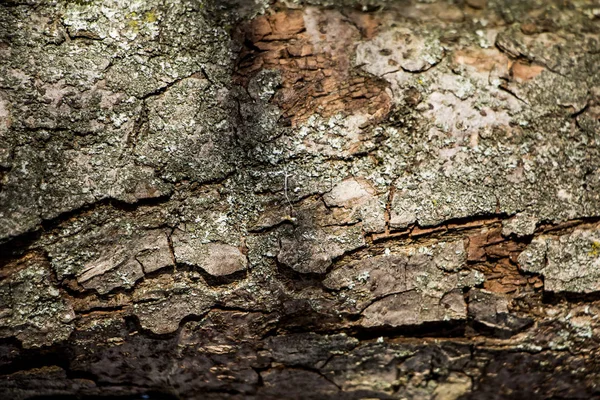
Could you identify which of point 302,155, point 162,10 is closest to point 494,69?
point 302,155

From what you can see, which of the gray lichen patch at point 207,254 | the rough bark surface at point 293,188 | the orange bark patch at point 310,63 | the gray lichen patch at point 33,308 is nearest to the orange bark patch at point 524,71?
the rough bark surface at point 293,188

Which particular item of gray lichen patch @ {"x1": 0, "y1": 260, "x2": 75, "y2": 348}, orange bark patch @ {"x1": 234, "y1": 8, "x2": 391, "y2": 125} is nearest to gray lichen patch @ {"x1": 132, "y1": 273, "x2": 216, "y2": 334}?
gray lichen patch @ {"x1": 0, "y1": 260, "x2": 75, "y2": 348}

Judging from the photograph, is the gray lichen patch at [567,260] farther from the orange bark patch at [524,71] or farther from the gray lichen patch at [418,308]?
the orange bark patch at [524,71]

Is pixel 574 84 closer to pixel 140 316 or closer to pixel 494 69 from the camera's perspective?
pixel 494 69

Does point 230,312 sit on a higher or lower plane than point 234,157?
lower

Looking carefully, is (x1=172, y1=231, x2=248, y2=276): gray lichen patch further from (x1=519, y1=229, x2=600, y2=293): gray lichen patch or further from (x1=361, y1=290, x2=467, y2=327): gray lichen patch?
(x1=519, y1=229, x2=600, y2=293): gray lichen patch

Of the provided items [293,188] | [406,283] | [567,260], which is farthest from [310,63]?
[567,260]
